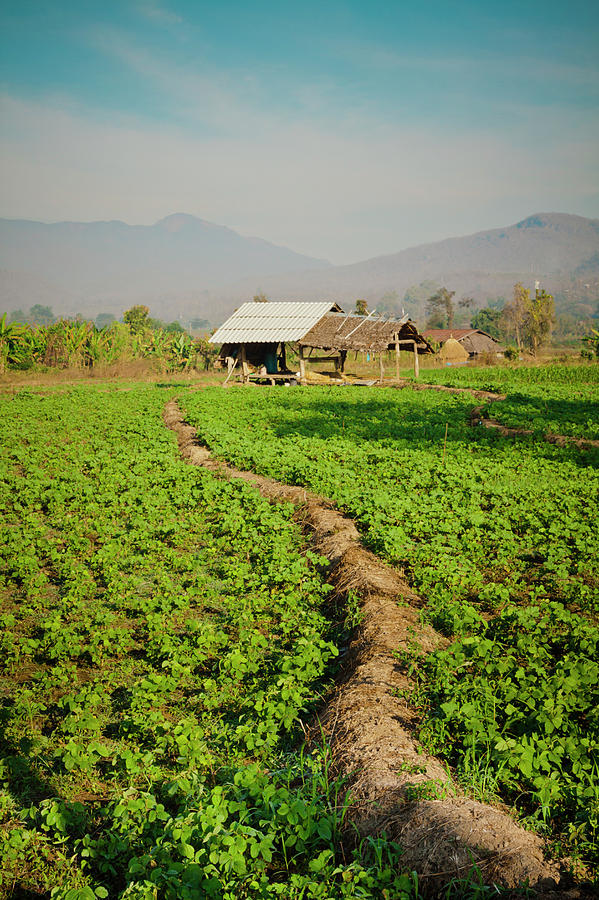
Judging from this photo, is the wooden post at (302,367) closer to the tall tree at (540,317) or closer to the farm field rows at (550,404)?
the farm field rows at (550,404)

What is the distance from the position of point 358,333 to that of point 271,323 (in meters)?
5.21

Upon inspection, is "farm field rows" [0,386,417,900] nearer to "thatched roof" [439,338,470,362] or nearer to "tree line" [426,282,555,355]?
"thatched roof" [439,338,470,362]

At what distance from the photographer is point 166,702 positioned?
498 cm

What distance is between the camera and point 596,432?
49.4ft

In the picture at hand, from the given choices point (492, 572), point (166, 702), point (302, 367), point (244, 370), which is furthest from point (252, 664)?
point (244, 370)

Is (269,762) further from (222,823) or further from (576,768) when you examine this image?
(576,768)

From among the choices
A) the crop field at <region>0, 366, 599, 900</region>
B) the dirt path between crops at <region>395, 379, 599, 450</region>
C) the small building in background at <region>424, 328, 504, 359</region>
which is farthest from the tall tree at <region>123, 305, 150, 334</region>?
the crop field at <region>0, 366, 599, 900</region>

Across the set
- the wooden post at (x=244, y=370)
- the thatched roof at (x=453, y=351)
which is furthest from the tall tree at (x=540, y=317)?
the wooden post at (x=244, y=370)

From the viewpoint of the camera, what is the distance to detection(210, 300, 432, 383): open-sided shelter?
30672 mm

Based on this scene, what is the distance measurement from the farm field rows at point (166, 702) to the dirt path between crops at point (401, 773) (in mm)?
179

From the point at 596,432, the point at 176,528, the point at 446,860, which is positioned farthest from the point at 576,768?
the point at 596,432

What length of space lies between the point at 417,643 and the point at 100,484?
7.92 metres

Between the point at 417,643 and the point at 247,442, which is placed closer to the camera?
the point at 417,643

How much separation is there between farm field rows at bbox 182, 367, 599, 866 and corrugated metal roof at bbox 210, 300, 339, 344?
626 inches
